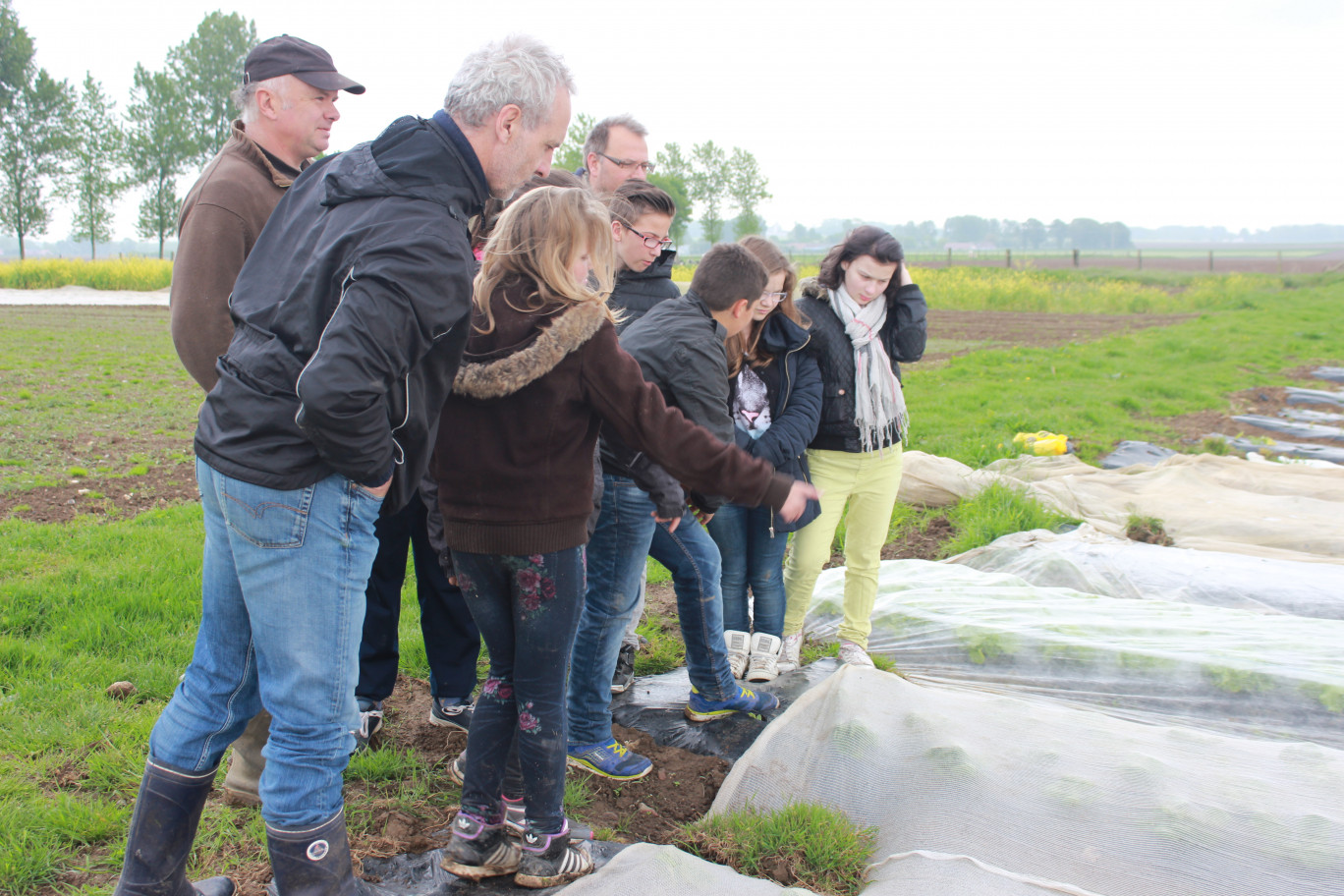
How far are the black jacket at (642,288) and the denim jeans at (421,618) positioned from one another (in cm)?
97

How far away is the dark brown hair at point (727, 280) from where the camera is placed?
8.85ft

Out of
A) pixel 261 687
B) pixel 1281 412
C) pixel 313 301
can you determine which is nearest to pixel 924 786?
pixel 261 687

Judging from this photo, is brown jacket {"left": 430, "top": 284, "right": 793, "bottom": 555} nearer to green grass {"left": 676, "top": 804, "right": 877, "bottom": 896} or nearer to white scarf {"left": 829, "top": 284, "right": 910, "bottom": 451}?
green grass {"left": 676, "top": 804, "right": 877, "bottom": 896}

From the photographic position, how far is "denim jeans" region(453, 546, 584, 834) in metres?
2.06

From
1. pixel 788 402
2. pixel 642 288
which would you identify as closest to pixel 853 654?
pixel 788 402

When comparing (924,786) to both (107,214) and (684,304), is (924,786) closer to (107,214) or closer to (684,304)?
(684,304)

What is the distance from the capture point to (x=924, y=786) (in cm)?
218

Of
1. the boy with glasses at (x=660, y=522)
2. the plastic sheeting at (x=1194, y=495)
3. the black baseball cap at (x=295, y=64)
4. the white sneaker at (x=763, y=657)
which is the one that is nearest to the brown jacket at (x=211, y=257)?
the black baseball cap at (x=295, y=64)

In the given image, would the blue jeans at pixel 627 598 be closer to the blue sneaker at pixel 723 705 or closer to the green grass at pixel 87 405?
the blue sneaker at pixel 723 705

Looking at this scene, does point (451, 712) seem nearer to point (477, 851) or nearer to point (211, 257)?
point (477, 851)

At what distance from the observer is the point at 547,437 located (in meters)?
2.00

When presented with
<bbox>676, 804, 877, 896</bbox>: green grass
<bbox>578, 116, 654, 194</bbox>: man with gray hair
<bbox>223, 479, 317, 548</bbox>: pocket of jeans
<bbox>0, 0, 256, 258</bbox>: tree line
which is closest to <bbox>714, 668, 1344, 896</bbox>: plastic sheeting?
<bbox>676, 804, 877, 896</bbox>: green grass

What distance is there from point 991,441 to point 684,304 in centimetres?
540

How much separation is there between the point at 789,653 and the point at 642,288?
5.34 feet
